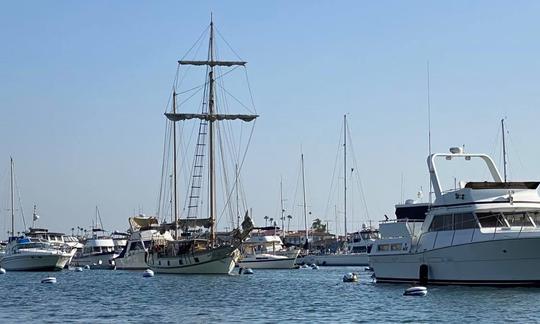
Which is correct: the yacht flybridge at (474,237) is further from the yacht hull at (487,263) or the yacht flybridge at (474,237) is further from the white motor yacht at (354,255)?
the white motor yacht at (354,255)

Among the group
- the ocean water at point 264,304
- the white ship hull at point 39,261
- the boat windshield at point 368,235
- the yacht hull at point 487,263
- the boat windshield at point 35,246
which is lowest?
the ocean water at point 264,304

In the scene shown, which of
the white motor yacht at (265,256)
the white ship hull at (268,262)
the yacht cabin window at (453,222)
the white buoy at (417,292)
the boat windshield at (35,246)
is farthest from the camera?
the white motor yacht at (265,256)

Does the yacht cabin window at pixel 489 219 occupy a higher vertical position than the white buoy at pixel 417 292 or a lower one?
higher

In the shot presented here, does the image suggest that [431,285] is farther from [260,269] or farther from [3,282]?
[260,269]

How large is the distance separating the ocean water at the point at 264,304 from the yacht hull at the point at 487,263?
63 cm

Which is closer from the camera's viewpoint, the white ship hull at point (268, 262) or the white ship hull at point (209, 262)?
the white ship hull at point (209, 262)

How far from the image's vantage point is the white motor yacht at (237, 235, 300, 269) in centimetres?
13425

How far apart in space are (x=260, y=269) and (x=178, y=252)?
29.4 metres

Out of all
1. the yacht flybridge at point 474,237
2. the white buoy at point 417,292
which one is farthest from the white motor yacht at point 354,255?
the white buoy at point 417,292

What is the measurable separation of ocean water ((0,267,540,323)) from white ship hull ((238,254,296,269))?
50904 mm

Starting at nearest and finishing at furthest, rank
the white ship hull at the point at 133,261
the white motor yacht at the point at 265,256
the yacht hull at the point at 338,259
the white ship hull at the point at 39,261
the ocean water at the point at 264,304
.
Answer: the ocean water at the point at 264,304, the white ship hull at the point at 39,261, the white ship hull at the point at 133,261, the white motor yacht at the point at 265,256, the yacht hull at the point at 338,259

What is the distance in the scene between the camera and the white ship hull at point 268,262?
134125mm

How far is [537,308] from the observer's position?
51.8m

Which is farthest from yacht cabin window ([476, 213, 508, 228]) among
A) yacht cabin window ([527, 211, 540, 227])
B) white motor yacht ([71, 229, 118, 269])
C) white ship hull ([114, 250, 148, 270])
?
white motor yacht ([71, 229, 118, 269])
